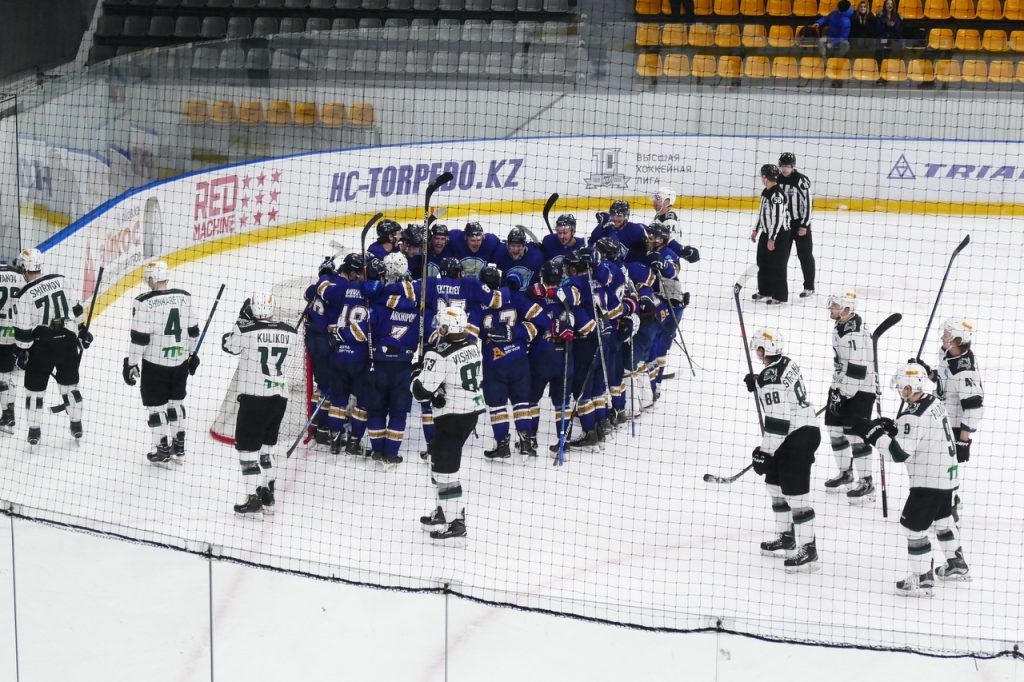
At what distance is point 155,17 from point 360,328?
9856 millimetres

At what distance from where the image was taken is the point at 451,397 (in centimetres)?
716

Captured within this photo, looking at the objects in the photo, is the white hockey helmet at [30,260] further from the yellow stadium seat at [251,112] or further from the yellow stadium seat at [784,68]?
the yellow stadium seat at [784,68]

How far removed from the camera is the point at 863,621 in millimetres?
6609

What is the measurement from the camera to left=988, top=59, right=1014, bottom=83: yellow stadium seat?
13.4m

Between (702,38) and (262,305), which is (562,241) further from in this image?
(702,38)

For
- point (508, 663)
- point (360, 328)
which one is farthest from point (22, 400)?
point (508, 663)

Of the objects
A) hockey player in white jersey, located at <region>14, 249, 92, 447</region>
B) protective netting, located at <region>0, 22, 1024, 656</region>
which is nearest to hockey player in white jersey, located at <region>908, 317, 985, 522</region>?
protective netting, located at <region>0, 22, 1024, 656</region>

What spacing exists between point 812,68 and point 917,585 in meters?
8.00

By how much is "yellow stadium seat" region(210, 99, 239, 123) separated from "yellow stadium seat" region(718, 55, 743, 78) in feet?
16.3

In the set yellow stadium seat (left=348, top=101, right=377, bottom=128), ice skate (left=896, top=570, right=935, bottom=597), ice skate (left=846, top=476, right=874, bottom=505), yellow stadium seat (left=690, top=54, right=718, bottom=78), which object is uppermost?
yellow stadium seat (left=690, top=54, right=718, bottom=78)

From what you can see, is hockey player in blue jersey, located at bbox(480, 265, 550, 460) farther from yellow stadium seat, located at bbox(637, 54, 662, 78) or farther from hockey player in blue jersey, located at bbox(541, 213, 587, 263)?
yellow stadium seat, located at bbox(637, 54, 662, 78)

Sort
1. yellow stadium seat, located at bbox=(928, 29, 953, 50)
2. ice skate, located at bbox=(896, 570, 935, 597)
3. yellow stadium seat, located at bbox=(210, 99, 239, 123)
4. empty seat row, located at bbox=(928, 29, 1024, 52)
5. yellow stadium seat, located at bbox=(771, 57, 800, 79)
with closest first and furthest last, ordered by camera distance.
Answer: ice skate, located at bbox=(896, 570, 935, 597) → yellow stadium seat, located at bbox=(210, 99, 239, 123) → yellow stadium seat, located at bbox=(771, 57, 800, 79) → empty seat row, located at bbox=(928, 29, 1024, 52) → yellow stadium seat, located at bbox=(928, 29, 953, 50)

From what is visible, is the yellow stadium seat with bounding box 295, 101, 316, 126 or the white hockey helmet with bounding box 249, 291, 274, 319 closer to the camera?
the white hockey helmet with bounding box 249, 291, 274, 319

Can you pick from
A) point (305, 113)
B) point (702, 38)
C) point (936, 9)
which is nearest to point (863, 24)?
point (936, 9)
